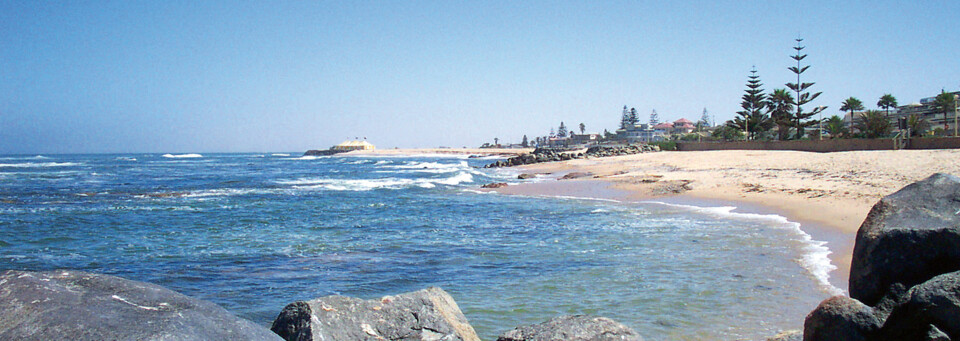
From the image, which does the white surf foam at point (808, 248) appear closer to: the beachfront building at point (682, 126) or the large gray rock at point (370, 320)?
the large gray rock at point (370, 320)

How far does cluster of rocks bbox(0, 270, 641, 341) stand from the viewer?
8.02ft

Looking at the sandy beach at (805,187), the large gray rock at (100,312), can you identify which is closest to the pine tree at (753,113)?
the sandy beach at (805,187)

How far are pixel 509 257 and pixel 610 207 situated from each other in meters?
7.68

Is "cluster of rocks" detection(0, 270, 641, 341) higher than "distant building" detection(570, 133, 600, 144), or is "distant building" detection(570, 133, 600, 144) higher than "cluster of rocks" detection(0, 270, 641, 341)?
"distant building" detection(570, 133, 600, 144)

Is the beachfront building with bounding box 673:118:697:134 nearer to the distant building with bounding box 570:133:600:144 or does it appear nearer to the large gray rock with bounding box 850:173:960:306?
the distant building with bounding box 570:133:600:144

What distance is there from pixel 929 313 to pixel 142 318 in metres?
4.36

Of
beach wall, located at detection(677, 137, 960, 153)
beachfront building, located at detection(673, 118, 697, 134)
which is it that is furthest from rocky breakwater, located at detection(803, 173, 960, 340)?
beachfront building, located at detection(673, 118, 697, 134)

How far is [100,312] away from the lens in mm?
2562

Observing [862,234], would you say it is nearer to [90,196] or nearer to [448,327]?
[448,327]

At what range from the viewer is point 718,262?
898 centimetres

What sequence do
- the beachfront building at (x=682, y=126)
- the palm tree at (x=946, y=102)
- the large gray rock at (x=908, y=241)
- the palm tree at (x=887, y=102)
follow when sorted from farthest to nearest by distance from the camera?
the beachfront building at (x=682, y=126) → the palm tree at (x=887, y=102) → the palm tree at (x=946, y=102) → the large gray rock at (x=908, y=241)

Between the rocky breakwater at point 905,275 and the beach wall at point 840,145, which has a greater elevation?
the beach wall at point 840,145

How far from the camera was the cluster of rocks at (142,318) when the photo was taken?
2.44 m

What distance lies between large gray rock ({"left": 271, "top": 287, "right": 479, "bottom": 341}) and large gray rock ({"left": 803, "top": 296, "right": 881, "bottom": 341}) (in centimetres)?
241
